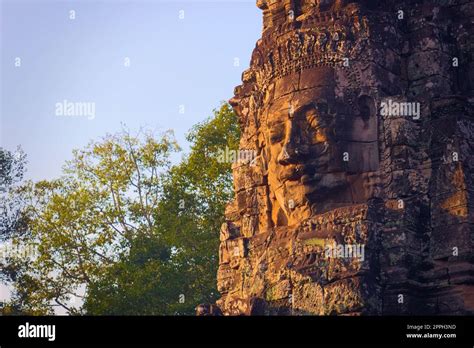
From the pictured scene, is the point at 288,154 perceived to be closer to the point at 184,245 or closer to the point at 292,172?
the point at 292,172

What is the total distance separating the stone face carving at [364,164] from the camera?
57.6 ft

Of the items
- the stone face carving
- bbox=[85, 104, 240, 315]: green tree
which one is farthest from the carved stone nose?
bbox=[85, 104, 240, 315]: green tree

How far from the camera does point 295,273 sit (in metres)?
17.9

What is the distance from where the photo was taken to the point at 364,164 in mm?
18359

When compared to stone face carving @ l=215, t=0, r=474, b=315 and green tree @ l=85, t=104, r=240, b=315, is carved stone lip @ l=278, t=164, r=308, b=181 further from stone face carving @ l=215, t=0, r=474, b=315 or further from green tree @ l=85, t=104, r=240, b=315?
green tree @ l=85, t=104, r=240, b=315

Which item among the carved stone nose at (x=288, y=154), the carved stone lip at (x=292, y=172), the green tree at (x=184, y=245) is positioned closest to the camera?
the carved stone nose at (x=288, y=154)

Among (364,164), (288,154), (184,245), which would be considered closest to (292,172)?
(288,154)

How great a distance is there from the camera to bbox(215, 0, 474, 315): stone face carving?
57.6 ft

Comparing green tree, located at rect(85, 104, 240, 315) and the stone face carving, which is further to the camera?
green tree, located at rect(85, 104, 240, 315)

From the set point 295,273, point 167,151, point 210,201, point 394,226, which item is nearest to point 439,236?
point 394,226

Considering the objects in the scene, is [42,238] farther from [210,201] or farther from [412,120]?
[412,120]

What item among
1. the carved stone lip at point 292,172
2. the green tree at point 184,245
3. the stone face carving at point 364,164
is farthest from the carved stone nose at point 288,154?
the green tree at point 184,245

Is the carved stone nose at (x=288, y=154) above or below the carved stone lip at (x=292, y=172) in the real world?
above

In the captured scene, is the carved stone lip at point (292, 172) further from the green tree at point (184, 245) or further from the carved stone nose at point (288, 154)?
the green tree at point (184, 245)
